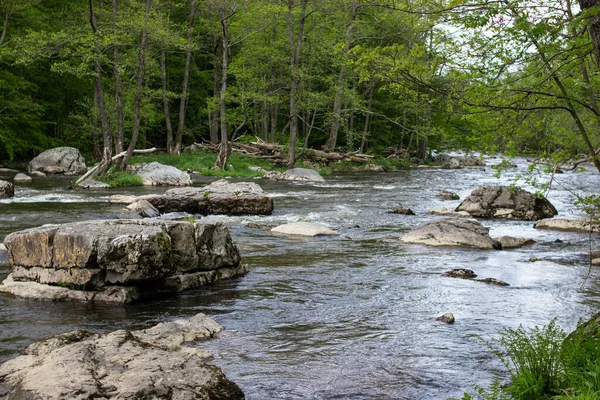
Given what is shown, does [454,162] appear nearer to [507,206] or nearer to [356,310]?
[507,206]

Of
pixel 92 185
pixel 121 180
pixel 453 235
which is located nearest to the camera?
pixel 453 235

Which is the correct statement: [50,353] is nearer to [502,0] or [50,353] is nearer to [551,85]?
[502,0]

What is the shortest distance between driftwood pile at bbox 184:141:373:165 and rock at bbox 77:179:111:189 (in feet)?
46.3

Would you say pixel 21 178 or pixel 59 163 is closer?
pixel 21 178

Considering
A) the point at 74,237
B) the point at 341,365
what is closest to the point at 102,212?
the point at 74,237

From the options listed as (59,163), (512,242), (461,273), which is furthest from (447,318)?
(59,163)

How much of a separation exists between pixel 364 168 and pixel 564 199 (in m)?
17.4

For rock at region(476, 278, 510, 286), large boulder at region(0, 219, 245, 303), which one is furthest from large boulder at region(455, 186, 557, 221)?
large boulder at region(0, 219, 245, 303)

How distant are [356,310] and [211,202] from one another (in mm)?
10460

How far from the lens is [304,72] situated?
1523 inches

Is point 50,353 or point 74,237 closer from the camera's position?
point 50,353

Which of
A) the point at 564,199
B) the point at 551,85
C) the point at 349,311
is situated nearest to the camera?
the point at 551,85

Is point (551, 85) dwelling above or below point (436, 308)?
above

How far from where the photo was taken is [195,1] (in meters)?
37.3
